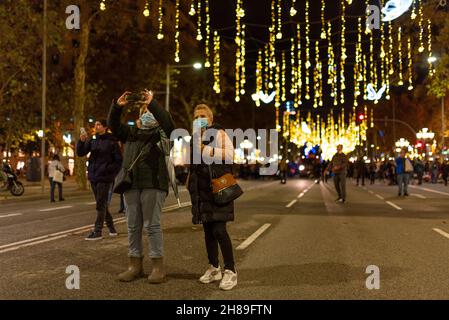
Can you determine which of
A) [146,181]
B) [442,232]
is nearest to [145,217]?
[146,181]

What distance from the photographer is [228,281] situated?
5.25 metres

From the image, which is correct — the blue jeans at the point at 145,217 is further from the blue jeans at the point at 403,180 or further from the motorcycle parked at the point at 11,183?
the motorcycle parked at the point at 11,183

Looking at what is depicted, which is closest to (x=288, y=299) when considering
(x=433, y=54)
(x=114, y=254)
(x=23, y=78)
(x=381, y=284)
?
(x=381, y=284)

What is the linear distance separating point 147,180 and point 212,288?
1236 mm

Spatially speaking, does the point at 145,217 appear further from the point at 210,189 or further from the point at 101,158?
the point at 101,158

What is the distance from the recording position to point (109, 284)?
540 cm

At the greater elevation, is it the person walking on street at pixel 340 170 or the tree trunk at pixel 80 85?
the tree trunk at pixel 80 85

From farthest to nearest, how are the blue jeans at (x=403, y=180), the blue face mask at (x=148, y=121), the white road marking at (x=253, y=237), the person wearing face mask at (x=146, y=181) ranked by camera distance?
the blue jeans at (x=403, y=180) < the white road marking at (x=253, y=237) < the blue face mask at (x=148, y=121) < the person wearing face mask at (x=146, y=181)

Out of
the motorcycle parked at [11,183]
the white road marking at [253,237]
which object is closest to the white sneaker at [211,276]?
the white road marking at [253,237]

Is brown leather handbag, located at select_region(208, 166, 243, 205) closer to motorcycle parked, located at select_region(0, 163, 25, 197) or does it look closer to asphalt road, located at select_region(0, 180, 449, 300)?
asphalt road, located at select_region(0, 180, 449, 300)

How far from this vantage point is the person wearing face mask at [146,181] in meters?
5.50

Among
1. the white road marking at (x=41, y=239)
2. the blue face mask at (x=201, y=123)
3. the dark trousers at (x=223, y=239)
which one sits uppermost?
the blue face mask at (x=201, y=123)

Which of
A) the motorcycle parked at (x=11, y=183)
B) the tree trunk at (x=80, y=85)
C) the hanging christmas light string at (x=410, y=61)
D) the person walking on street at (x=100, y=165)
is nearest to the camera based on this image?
the person walking on street at (x=100, y=165)

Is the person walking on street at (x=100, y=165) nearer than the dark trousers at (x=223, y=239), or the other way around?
the dark trousers at (x=223, y=239)
